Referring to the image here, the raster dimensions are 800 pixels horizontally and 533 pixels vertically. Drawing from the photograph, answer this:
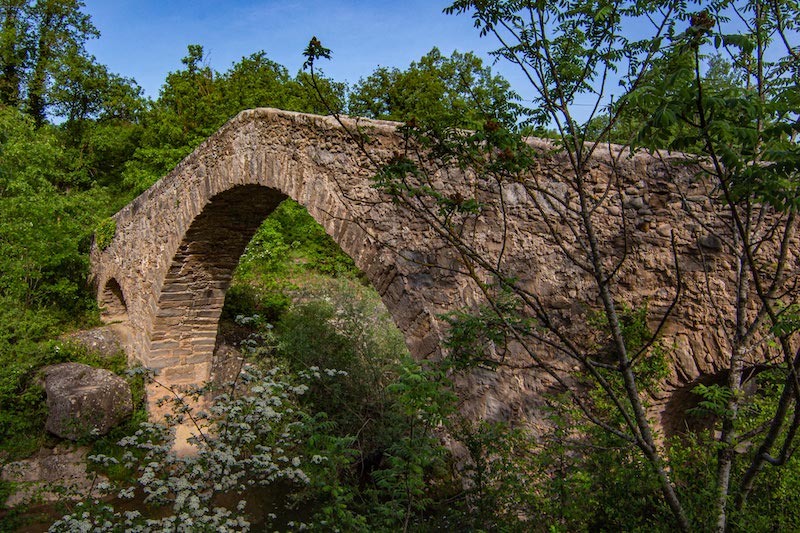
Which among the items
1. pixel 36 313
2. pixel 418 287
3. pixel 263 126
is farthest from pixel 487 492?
pixel 36 313

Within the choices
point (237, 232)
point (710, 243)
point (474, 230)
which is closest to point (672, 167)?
point (710, 243)

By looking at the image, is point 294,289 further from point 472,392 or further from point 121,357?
point 472,392

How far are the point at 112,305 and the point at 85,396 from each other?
410 cm

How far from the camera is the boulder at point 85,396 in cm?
770

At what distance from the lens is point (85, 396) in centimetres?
788

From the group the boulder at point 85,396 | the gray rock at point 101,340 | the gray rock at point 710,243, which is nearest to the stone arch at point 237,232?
the gray rock at point 101,340

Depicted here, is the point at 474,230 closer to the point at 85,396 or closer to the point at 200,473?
the point at 200,473

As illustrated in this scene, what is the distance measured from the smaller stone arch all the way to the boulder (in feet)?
9.01

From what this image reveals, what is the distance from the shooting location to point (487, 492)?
3.19 metres

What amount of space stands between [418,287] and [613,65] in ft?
7.23

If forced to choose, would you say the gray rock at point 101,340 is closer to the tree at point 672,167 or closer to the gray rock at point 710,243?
the tree at point 672,167

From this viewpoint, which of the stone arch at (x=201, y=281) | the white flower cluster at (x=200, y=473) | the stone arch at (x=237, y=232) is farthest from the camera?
the stone arch at (x=201, y=281)

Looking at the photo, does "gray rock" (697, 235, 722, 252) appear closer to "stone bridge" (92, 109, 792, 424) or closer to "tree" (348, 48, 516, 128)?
"stone bridge" (92, 109, 792, 424)

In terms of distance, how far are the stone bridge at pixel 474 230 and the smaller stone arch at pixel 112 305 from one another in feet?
17.9
